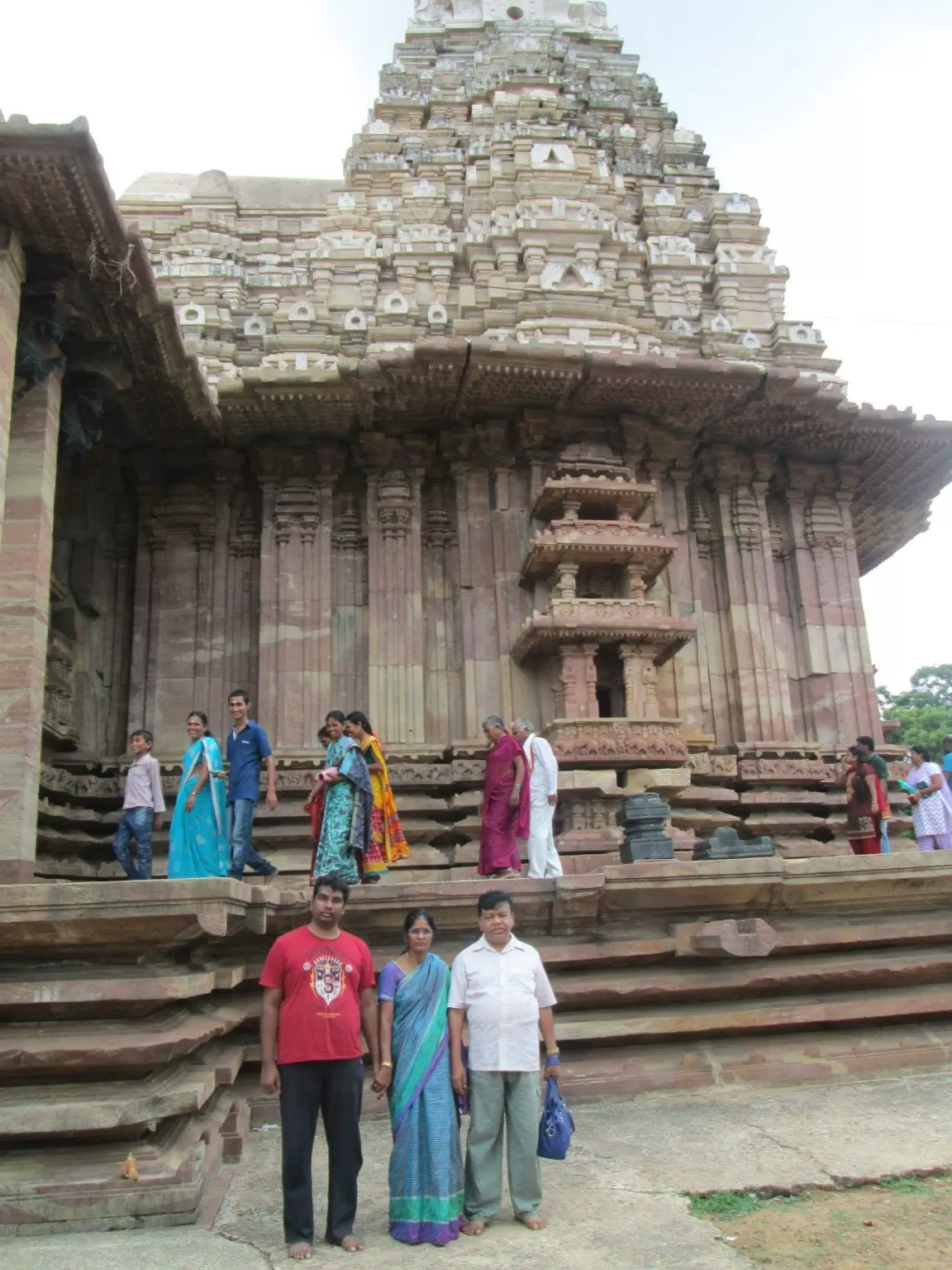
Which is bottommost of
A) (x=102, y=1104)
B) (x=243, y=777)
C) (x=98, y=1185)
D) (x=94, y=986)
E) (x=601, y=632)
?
(x=98, y=1185)

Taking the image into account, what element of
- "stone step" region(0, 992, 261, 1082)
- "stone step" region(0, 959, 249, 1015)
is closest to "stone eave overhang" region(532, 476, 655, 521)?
"stone step" region(0, 959, 249, 1015)

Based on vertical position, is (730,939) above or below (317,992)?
above

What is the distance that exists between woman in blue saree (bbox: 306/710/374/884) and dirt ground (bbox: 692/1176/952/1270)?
3.72m

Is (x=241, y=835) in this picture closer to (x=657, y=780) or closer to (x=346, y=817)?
(x=346, y=817)

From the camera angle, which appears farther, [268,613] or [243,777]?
[268,613]

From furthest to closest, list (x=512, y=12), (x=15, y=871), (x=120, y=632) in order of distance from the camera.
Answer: (x=512, y=12), (x=120, y=632), (x=15, y=871)

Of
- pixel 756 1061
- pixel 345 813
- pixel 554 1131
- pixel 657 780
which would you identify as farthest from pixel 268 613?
pixel 554 1131

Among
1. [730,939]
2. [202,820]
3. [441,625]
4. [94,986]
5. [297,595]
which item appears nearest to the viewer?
[94,986]

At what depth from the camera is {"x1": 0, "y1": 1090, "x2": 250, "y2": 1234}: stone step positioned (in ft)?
15.7

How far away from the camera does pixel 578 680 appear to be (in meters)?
12.8

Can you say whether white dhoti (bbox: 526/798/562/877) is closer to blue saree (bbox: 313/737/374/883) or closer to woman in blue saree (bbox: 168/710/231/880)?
blue saree (bbox: 313/737/374/883)

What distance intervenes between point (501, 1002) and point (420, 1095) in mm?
508

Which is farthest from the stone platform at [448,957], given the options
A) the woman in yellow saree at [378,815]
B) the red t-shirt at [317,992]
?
the woman in yellow saree at [378,815]

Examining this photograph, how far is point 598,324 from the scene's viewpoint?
1530 centimetres
